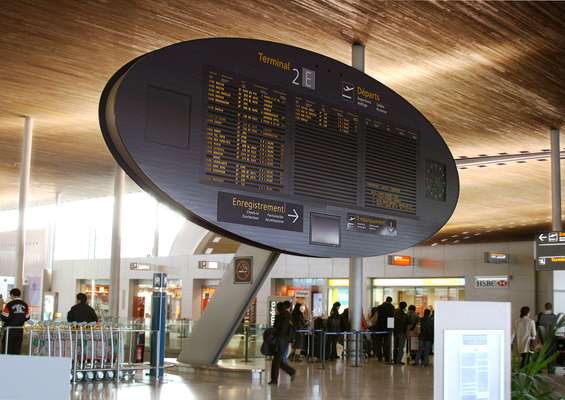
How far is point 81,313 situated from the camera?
1363cm

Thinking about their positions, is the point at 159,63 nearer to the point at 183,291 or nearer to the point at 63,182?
the point at 63,182

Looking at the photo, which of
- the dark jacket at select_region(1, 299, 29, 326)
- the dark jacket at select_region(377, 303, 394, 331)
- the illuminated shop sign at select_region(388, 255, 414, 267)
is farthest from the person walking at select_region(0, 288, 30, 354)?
the illuminated shop sign at select_region(388, 255, 414, 267)

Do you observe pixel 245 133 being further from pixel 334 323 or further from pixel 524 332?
pixel 334 323

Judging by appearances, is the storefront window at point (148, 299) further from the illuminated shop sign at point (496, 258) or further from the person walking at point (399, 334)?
the person walking at point (399, 334)

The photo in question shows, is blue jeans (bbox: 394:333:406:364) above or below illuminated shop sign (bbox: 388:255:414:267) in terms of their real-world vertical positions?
below

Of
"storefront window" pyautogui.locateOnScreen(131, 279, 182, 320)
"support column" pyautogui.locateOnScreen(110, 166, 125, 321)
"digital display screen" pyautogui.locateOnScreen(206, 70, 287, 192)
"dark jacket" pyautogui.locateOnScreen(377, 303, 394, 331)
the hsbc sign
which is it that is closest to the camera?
"digital display screen" pyautogui.locateOnScreen(206, 70, 287, 192)

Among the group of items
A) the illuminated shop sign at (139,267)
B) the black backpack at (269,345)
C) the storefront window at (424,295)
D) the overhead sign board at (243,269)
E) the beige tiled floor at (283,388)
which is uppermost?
the illuminated shop sign at (139,267)

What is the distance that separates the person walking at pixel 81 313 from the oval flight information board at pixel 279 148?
8145mm

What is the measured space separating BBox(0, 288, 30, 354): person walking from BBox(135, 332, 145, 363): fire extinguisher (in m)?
2.04

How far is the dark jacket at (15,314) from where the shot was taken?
13016 millimetres

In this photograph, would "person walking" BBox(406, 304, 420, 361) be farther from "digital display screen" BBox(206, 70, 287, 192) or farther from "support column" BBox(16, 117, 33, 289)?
"digital display screen" BBox(206, 70, 287, 192)

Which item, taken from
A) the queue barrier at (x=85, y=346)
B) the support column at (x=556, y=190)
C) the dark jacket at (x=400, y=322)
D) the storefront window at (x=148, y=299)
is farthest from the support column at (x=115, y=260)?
the storefront window at (x=148, y=299)

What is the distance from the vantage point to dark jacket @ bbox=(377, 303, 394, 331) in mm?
18727

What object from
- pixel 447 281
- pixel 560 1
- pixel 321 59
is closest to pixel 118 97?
pixel 321 59
